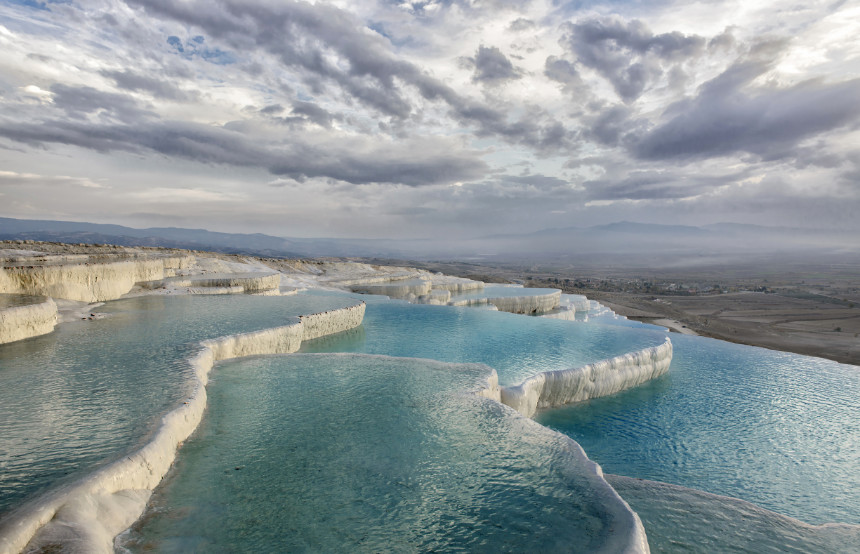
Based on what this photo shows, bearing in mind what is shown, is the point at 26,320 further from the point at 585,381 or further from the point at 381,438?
the point at 585,381

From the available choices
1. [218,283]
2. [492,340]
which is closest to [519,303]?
[492,340]

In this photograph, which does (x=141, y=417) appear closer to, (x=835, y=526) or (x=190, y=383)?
(x=190, y=383)

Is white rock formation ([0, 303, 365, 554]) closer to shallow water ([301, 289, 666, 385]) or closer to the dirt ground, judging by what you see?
shallow water ([301, 289, 666, 385])

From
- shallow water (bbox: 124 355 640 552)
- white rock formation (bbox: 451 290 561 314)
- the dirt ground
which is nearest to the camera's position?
shallow water (bbox: 124 355 640 552)

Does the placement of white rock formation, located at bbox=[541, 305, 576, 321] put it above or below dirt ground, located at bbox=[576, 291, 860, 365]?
above

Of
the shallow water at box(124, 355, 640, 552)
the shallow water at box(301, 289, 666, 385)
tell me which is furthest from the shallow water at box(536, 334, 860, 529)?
the shallow water at box(124, 355, 640, 552)

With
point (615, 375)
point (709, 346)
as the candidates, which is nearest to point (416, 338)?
point (615, 375)
